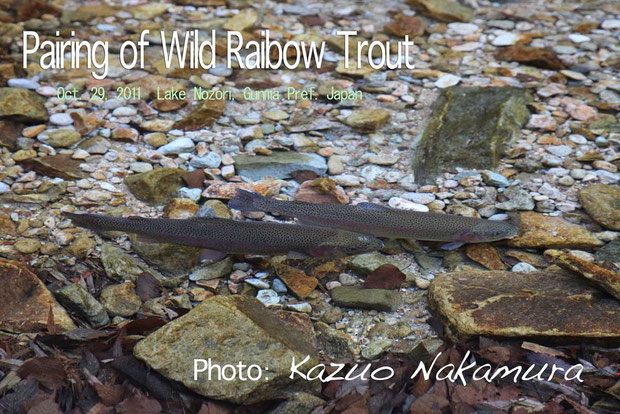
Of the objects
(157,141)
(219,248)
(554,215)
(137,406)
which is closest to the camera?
(137,406)

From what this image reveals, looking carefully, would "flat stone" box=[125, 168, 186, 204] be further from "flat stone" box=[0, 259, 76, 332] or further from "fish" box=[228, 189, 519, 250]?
"flat stone" box=[0, 259, 76, 332]

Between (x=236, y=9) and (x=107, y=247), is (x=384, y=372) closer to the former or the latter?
(x=107, y=247)

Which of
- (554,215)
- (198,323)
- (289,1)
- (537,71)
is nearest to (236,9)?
(289,1)

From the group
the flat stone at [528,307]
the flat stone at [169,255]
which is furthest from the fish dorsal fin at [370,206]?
the flat stone at [169,255]

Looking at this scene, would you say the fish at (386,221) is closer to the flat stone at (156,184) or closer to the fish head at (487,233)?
the fish head at (487,233)

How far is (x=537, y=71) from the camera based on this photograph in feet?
26.1

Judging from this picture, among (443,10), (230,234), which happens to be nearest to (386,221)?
(230,234)

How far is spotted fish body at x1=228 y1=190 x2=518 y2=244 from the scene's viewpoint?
5.38 m

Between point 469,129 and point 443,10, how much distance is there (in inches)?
111

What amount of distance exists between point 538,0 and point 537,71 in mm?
2065

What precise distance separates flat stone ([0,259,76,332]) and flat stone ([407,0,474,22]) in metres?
6.29

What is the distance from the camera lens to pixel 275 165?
6.38m

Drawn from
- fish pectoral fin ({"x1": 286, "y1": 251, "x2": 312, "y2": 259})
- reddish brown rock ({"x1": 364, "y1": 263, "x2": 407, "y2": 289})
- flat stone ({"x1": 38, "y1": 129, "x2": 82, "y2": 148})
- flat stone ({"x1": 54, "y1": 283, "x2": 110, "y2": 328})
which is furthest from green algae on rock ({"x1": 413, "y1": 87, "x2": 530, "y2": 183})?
flat stone ({"x1": 38, "y1": 129, "x2": 82, "y2": 148})

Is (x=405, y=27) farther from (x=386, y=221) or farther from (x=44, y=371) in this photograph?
(x=44, y=371)
